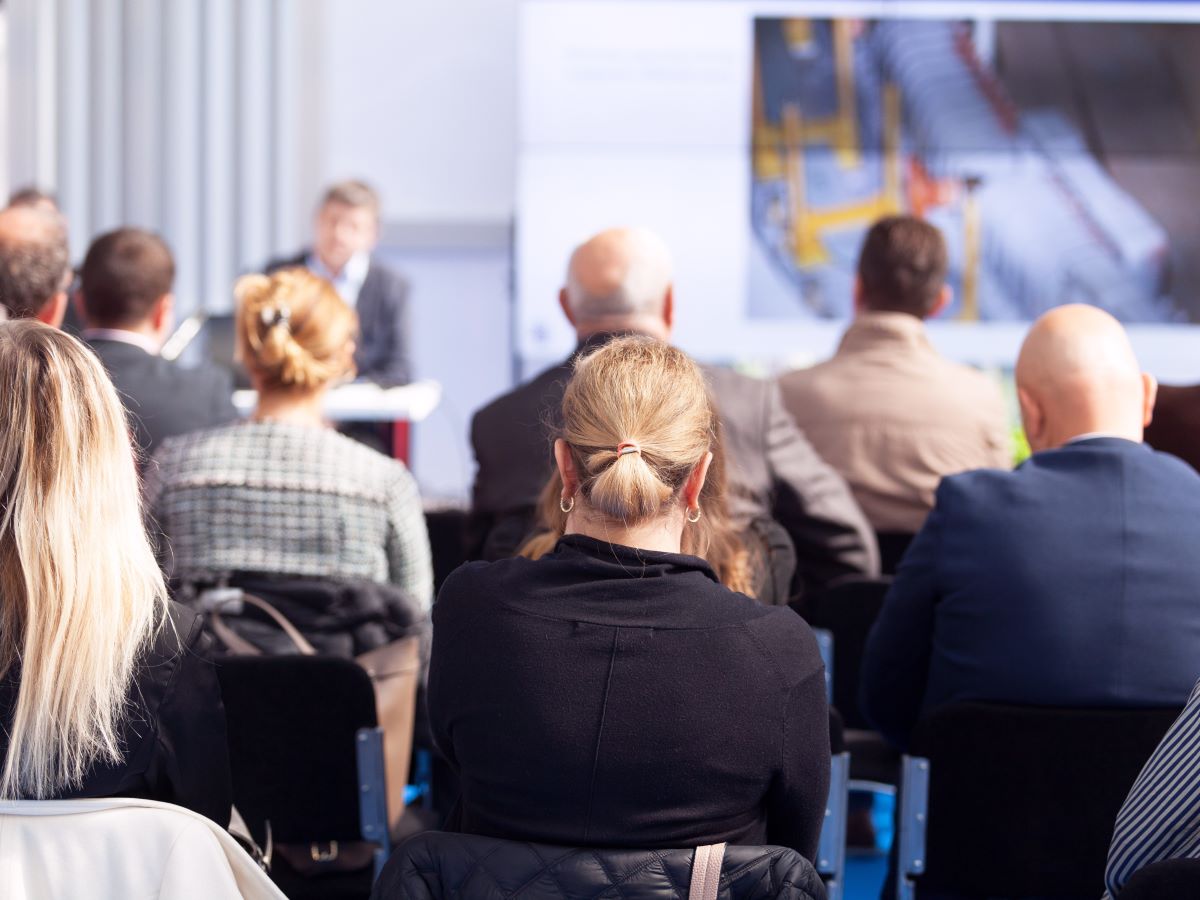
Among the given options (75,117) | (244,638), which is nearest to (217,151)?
(75,117)

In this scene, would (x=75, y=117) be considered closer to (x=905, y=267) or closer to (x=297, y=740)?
(x=905, y=267)

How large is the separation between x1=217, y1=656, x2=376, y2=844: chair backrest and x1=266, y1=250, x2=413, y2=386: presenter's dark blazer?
335 centimetres

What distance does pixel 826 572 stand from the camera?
8.93 feet

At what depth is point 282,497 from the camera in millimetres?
2314

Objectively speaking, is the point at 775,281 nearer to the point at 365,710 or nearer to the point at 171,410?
the point at 171,410

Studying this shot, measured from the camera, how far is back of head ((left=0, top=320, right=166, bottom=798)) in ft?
4.55

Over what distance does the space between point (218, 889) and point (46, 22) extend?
6.22 meters

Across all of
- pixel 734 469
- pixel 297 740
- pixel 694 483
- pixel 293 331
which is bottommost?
pixel 297 740

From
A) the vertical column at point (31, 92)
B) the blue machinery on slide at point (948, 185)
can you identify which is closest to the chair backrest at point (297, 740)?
the blue machinery on slide at point (948, 185)

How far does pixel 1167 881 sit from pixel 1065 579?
78 centimetres

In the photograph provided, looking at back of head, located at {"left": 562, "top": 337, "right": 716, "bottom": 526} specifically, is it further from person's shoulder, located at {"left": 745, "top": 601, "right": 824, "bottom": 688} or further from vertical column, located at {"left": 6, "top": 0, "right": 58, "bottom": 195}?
vertical column, located at {"left": 6, "top": 0, "right": 58, "bottom": 195}

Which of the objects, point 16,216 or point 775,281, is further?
point 775,281

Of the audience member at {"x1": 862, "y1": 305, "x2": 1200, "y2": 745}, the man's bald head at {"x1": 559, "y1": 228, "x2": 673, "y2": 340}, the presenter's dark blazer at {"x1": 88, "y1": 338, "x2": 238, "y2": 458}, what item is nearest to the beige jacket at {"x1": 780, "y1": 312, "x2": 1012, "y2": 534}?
the man's bald head at {"x1": 559, "y1": 228, "x2": 673, "y2": 340}

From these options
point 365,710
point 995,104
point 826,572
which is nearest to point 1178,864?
point 365,710
